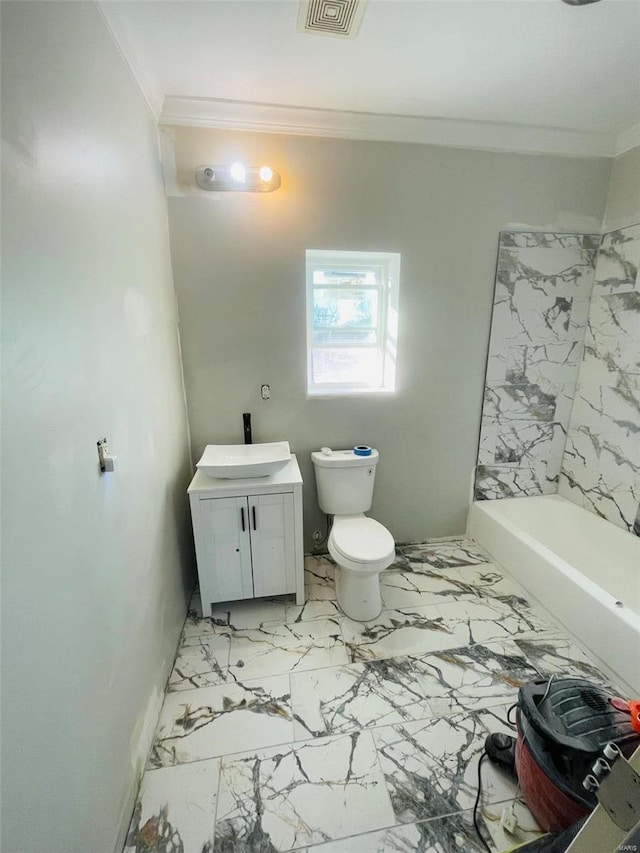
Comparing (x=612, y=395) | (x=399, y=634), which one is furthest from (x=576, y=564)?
(x=399, y=634)

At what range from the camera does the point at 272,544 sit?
6.03ft

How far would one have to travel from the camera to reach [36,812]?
0.65 metres

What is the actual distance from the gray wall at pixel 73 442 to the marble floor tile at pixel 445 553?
1.63 metres

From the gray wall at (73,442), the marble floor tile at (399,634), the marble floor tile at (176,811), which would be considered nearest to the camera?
the gray wall at (73,442)

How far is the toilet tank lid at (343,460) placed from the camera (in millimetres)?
2055

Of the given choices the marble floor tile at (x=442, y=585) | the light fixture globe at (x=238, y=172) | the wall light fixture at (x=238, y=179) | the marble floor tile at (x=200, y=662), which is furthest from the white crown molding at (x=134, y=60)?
the marble floor tile at (x=442, y=585)

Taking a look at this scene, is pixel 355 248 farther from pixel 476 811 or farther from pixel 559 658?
pixel 476 811

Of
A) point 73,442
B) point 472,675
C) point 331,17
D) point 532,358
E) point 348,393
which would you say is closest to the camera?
point 73,442

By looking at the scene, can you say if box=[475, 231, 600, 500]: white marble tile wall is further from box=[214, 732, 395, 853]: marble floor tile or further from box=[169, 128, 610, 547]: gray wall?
box=[214, 732, 395, 853]: marble floor tile

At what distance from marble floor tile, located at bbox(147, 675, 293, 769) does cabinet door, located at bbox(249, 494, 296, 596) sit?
436 millimetres

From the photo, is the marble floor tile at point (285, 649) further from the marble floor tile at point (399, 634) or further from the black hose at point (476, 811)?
the black hose at point (476, 811)

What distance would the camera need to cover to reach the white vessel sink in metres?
1.71

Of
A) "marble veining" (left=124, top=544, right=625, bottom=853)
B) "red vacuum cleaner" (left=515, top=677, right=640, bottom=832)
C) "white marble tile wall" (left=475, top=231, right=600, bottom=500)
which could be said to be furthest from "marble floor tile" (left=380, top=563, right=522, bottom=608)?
"red vacuum cleaner" (left=515, top=677, right=640, bottom=832)

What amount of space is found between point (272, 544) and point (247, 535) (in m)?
0.14
